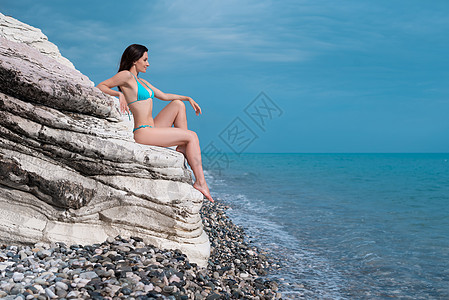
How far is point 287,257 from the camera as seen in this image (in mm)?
10711

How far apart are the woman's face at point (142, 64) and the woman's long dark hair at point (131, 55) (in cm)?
6

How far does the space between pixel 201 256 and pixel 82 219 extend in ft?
7.72

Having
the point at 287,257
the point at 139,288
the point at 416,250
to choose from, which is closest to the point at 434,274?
the point at 416,250

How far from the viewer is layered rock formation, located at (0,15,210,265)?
694 cm

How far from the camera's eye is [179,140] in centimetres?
809

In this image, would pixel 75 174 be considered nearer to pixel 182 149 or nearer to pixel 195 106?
pixel 182 149

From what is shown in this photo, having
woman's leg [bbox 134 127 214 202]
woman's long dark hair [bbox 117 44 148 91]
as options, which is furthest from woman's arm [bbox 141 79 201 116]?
woman's leg [bbox 134 127 214 202]

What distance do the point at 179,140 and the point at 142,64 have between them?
181cm

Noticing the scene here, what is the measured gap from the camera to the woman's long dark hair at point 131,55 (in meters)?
8.15

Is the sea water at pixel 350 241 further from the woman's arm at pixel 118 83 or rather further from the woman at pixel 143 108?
the woman's arm at pixel 118 83

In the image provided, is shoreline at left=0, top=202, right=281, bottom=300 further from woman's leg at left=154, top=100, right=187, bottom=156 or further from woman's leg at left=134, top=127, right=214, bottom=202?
woman's leg at left=154, top=100, right=187, bottom=156

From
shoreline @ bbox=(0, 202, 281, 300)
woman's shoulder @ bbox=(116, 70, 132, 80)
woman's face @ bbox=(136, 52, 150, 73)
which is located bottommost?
shoreline @ bbox=(0, 202, 281, 300)

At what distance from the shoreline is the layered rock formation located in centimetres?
33

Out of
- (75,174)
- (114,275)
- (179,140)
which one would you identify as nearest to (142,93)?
(179,140)
